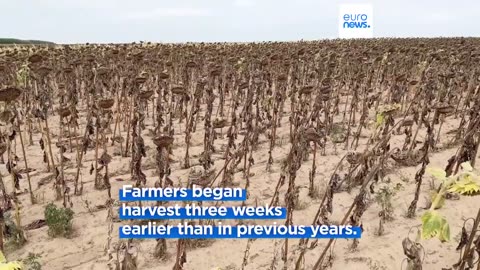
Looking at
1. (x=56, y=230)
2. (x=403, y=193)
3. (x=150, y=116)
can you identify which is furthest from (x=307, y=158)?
(x=150, y=116)

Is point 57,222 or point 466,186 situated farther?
point 57,222

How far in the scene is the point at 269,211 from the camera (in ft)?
17.0

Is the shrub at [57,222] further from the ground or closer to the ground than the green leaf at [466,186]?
closer to the ground

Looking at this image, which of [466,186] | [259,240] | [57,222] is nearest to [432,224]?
[466,186]

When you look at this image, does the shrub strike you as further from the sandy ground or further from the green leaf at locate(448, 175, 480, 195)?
the green leaf at locate(448, 175, 480, 195)

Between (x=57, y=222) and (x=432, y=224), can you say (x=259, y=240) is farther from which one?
(x=432, y=224)

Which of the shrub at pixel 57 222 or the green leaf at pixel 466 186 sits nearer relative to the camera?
the green leaf at pixel 466 186

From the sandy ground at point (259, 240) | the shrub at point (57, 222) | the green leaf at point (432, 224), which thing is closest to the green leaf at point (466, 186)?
the green leaf at point (432, 224)

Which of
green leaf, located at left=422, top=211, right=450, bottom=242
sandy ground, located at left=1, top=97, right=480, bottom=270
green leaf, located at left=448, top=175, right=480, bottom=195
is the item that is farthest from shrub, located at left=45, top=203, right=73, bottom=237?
green leaf, located at left=448, top=175, right=480, bottom=195

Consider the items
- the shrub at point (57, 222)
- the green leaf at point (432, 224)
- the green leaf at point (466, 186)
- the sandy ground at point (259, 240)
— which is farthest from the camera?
the shrub at point (57, 222)

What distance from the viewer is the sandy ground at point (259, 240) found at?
4383 millimetres

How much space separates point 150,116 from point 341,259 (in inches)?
274

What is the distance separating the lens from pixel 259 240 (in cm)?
484

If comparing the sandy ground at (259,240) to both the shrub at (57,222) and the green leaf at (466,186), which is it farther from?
the green leaf at (466,186)
